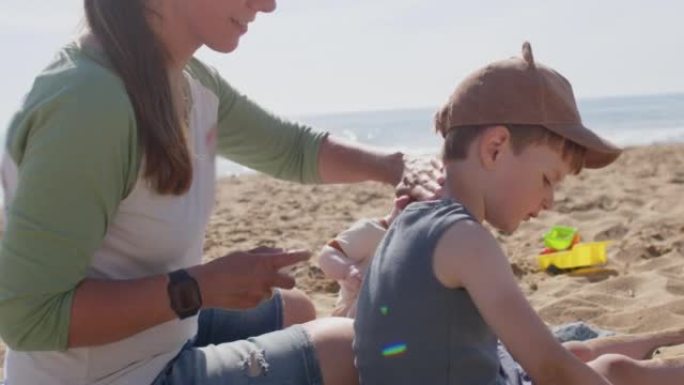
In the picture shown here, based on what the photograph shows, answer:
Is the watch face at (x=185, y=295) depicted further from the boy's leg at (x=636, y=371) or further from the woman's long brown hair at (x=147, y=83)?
the boy's leg at (x=636, y=371)

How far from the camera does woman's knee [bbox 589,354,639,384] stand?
2.42 meters

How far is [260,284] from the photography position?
77.0 inches

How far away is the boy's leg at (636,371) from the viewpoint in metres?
2.42

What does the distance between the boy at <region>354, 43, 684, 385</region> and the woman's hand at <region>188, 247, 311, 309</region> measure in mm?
258

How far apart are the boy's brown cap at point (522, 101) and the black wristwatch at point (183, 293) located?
0.70 m

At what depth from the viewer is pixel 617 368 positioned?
7.98 feet

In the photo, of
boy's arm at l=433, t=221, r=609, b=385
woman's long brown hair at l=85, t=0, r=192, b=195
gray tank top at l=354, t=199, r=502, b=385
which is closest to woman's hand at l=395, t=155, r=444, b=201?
gray tank top at l=354, t=199, r=502, b=385

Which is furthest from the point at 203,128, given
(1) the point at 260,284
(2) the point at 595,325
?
(2) the point at 595,325

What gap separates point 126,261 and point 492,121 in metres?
0.84

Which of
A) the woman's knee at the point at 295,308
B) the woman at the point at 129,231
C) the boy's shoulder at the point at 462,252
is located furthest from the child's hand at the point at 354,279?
the boy's shoulder at the point at 462,252

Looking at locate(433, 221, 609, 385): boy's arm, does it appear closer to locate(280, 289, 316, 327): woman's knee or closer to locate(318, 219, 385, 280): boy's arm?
locate(280, 289, 316, 327): woman's knee

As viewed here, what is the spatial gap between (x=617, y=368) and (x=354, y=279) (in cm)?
121

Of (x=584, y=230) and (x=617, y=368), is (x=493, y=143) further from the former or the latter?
(x=584, y=230)

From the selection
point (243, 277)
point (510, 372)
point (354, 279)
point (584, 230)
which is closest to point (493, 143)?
point (510, 372)
